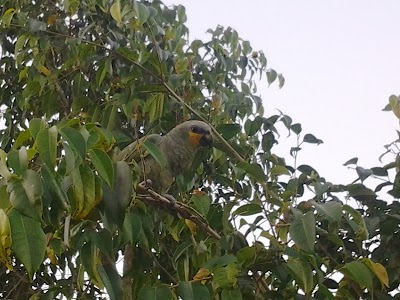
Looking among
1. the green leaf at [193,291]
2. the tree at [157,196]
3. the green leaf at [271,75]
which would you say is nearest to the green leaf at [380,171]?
the tree at [157,196]

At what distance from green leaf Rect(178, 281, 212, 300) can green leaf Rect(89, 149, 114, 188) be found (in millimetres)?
217

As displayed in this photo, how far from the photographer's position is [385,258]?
102 centimetres

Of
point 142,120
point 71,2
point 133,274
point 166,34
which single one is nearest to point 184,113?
point 142,120

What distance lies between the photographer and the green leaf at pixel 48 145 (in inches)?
24.9

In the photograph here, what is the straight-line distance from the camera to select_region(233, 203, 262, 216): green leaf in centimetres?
95

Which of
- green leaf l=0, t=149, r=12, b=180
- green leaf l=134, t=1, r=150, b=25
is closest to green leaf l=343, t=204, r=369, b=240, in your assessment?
green leaf l=0, t=149, r=12, b=180

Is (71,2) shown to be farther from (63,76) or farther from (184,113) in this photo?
(184,113)

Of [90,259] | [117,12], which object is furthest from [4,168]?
[117,12]

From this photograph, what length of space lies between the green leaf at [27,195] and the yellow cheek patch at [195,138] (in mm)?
1075

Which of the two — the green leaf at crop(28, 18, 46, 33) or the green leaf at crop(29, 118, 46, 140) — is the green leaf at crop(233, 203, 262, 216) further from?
the green leaf at crop(28, 18, 46, 33)

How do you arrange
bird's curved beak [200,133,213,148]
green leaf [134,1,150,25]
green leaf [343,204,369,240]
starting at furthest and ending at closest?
bird's curved beak [200,133,213,148]
green leaf [134,1,150,25]
green leaf [343,204,369,240]

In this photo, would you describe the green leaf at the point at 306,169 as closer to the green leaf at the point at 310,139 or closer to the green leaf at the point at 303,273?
the green leaf at the point at 310,139

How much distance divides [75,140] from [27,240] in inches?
5.4

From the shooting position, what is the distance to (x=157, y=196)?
0.95 meters
